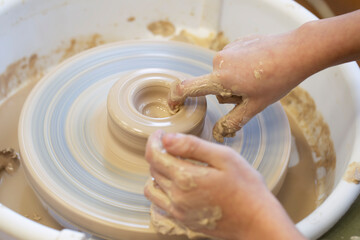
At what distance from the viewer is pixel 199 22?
1.96 metres

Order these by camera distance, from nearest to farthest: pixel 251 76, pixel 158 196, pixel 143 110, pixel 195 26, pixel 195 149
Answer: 1. pixel 195 149
2. pixel 158 196
3. pixel 251 76
4. pixel 143 110
5. pixel 195 26

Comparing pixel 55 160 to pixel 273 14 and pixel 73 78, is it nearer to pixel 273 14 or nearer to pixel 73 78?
pixel 73 78

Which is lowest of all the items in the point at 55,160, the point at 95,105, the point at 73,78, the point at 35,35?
the point at 55,160

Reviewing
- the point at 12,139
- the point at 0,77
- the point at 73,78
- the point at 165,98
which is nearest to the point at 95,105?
the point at 73,78

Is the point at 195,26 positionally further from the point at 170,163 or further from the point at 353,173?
the point at 170,163

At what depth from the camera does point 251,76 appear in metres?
1.08

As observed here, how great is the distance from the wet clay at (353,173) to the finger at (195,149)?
0.51 meters

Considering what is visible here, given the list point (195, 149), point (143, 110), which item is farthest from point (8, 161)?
point (195, 149)

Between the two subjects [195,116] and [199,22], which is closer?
[195,116]

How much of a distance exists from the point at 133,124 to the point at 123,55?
1.65ft

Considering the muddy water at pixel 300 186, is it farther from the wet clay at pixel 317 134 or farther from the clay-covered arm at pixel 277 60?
the clay-covered arm at pixel 277 60

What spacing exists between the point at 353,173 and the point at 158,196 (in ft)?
2.01

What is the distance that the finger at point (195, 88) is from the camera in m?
1.13

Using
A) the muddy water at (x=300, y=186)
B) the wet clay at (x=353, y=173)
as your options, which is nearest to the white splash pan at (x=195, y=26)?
the wet clay at (x=353, y=173)
